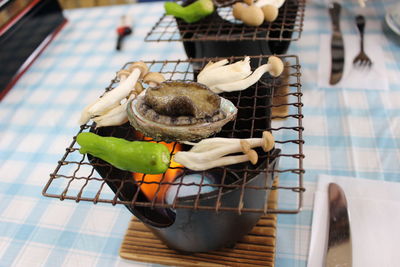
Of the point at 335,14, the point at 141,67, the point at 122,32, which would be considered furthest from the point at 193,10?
the point at 335,14

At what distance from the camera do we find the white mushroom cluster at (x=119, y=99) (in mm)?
1095

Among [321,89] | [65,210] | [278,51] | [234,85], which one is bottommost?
[321,89]

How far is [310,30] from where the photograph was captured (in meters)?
2.25

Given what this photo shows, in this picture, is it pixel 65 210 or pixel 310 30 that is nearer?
pixel 65 210

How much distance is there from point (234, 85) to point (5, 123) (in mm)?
1542

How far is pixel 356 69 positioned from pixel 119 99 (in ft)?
4.65

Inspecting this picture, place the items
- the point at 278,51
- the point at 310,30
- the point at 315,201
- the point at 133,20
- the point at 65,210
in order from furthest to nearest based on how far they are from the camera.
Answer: the point at 133,20 → the point at 310,30 → the point at 278,51 → the point at 65,210 → the point at 315,201

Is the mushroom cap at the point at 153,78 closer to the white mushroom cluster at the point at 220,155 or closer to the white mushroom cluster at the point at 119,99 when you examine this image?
the white mushroom cluster at the point at 119,99

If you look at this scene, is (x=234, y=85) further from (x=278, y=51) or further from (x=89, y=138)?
(x=278, y=51)

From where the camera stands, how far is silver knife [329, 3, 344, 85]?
6.03 ft

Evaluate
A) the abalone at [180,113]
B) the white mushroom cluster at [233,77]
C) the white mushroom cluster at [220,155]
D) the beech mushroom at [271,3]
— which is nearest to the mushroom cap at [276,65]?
the white mushroom cluster at [233,77]

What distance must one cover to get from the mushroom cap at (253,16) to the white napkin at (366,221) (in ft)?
2.58

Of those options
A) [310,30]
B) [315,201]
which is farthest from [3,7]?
[315,201]

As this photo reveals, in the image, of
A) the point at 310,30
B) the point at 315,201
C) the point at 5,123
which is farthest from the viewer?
the point at 310,30
